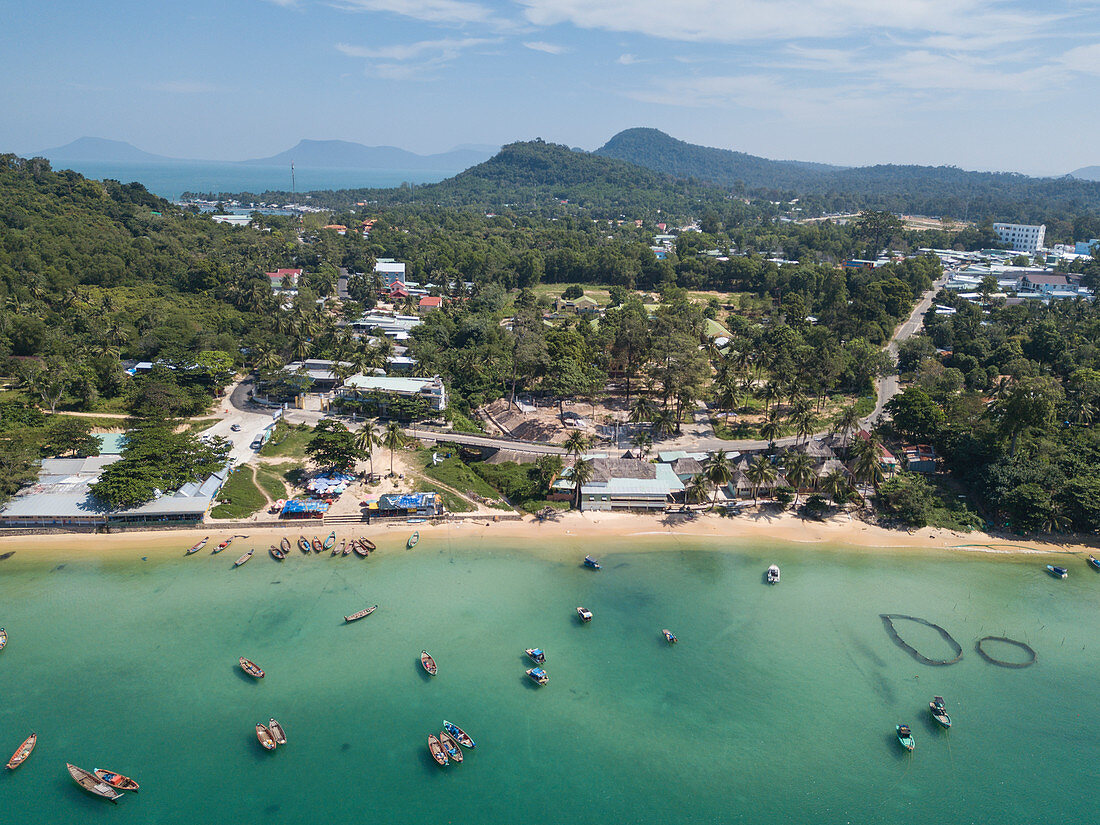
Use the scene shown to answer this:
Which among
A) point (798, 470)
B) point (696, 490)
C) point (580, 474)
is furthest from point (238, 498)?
point (798, 470)

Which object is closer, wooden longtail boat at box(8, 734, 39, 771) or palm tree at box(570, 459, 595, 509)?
wooden longtail boat at box(8, 734, 39, 771)

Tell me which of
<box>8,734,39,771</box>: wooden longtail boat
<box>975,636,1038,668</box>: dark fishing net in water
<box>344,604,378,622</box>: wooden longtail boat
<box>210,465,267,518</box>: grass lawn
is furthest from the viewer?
<box>210,465,267,518</box>: grass lawn

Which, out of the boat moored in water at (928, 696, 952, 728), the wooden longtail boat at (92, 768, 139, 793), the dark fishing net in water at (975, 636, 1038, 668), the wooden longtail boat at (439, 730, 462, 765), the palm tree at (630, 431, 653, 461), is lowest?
the wooden longtail boat at (92, 768, 139, 793)

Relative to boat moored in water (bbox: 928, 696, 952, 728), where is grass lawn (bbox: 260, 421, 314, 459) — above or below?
above

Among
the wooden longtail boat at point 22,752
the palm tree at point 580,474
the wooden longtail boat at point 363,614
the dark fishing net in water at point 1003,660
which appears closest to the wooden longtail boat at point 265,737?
the wooden longtail boat at point 363,614

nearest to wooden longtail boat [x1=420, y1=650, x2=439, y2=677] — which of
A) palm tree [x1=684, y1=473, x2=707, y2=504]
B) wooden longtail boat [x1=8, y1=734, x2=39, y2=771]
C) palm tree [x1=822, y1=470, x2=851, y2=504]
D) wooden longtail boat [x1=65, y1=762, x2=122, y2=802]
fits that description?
wooden longtail boat [x1=65, y1=762, x2=122, y2=802]

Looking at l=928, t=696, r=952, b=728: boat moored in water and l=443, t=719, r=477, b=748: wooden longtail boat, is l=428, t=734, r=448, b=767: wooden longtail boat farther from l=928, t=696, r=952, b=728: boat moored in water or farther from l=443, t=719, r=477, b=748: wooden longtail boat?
l=928, t=696, r=952, b=728: boat moored in water

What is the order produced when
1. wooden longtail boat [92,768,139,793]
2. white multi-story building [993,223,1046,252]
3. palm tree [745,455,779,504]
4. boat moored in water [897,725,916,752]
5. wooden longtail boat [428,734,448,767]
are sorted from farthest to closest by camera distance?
white multi-story building [993,223,1046,252]
palm tree [745,455,779,504]
boat moored in water [897,725,916,752]
wooden longtail boat [428,734,448,767]
wooden longtail boat [92,768,139,793]
